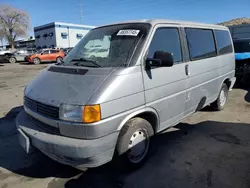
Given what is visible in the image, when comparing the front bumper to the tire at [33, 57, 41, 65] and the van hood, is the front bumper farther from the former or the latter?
the tire at [33, 57, 41, 65]

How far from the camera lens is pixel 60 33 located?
54.0 meters

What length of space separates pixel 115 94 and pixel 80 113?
0.47 metres

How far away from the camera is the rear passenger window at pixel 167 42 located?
3393 mm

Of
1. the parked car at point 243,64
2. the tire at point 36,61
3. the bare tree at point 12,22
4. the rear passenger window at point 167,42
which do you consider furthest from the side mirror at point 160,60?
the bare tree at point 12,22

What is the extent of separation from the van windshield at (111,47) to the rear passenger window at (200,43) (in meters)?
1.10

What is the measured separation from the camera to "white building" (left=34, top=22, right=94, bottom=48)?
53.4m

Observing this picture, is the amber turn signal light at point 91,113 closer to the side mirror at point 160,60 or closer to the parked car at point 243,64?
the side mirror at point 160,60

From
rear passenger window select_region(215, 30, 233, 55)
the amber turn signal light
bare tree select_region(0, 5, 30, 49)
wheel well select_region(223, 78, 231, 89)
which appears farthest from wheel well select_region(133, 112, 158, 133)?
bare tree select_region(0, 5, 30, 49)

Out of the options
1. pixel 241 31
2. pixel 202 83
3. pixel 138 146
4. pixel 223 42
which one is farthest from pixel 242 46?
pixel 241 31

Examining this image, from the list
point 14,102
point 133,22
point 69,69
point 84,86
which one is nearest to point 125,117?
point 84,86

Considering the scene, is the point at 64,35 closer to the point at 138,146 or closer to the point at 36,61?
the point at 36,61

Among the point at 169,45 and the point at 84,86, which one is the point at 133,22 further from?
the point at 84,86

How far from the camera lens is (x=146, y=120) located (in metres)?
3.37

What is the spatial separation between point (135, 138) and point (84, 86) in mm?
1054
